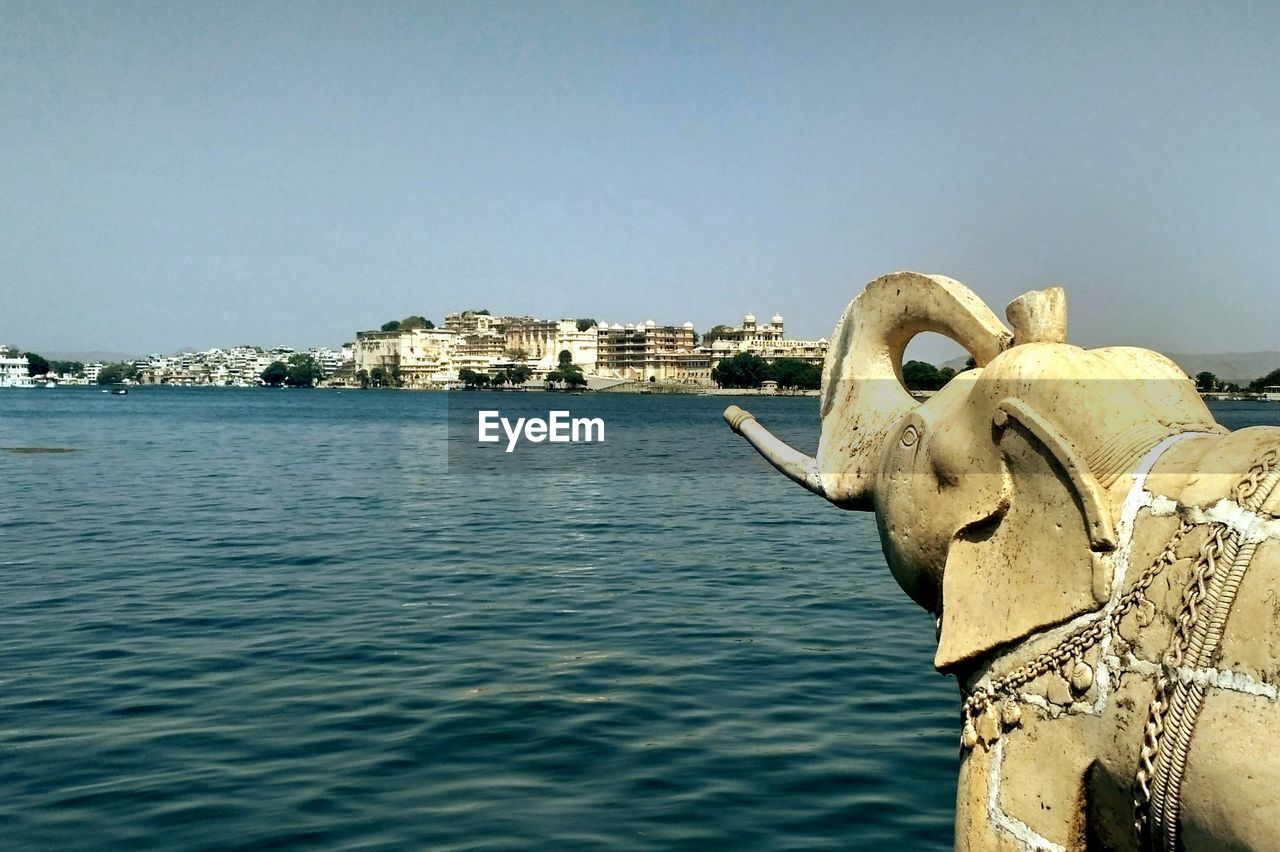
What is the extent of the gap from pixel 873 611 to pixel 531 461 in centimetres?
3932

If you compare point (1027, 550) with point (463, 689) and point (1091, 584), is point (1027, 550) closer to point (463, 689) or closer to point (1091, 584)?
point (1091, 584)

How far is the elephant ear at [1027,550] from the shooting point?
334 centimetres

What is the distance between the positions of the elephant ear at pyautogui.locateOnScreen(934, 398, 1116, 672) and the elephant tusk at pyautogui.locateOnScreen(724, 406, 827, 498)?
91 cm

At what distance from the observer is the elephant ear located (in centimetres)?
334

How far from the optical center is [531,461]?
54.5m

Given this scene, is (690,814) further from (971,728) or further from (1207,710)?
(1207,710)

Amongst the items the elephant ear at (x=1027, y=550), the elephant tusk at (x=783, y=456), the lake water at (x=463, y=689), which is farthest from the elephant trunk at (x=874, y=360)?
the lake water at (x=463, y=689)

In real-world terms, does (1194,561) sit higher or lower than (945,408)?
lower

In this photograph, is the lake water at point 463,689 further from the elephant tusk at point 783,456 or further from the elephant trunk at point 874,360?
the elephant trunk at point 874,360

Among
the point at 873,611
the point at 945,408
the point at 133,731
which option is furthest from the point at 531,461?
the point at 945,408

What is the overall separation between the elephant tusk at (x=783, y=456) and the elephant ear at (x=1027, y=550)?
2.97 feet

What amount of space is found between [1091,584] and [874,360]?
5.30 feet

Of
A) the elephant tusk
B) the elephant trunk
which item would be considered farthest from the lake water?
the elephant trunk

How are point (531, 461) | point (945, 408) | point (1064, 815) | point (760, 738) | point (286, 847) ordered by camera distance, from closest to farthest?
point (1064, 815) → point (945, 408) → point (286, 847) → point (760, 738) → point (531, 461)
